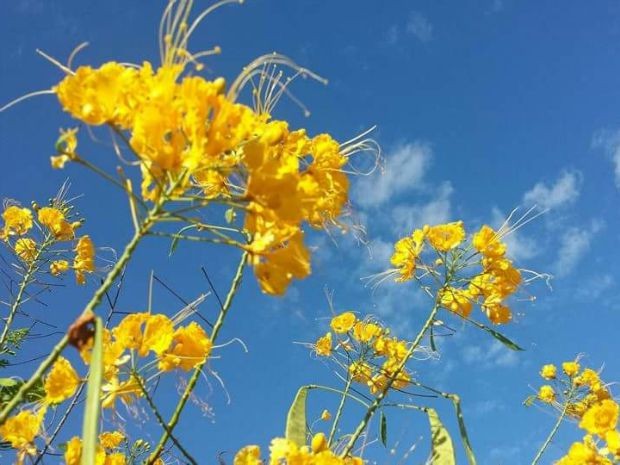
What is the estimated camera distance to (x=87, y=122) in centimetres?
156

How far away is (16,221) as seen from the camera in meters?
5.91

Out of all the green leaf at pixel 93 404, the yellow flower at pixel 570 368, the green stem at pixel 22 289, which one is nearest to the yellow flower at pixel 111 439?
the green stem at pixel 22 289

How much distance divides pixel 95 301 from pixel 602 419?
376 cm

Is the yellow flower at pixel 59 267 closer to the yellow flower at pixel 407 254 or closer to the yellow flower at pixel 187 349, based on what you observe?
the yellow flower at pixel 407 254

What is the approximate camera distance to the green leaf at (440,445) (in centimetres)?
238

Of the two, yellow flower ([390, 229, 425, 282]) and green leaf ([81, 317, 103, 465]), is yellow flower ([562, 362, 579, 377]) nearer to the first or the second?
yellow flower ([390, 229, 425, 282])

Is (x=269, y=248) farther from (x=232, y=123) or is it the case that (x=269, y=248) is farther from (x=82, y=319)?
(x=82, y=319)

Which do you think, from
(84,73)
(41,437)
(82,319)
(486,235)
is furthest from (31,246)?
(82,319)

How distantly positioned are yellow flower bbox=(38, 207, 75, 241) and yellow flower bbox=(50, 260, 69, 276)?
0.23 meters

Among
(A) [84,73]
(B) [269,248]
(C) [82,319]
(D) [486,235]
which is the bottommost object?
(C) [82,319]

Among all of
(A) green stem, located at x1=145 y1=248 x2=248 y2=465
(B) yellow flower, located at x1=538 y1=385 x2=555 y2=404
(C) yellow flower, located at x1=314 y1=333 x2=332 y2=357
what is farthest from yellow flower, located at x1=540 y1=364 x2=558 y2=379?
(A) green stem, located at x1=145 y1=248 x2=248 y2=465

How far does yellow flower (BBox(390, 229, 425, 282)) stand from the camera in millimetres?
3900

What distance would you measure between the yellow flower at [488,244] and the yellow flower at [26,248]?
3.81m

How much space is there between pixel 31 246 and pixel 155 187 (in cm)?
446
